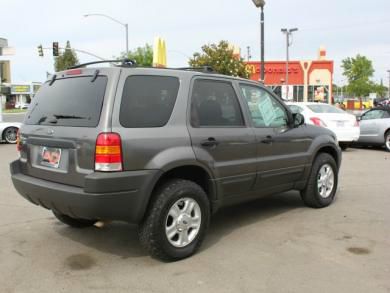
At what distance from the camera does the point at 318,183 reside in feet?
21.5

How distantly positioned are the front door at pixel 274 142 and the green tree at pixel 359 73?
207 ft

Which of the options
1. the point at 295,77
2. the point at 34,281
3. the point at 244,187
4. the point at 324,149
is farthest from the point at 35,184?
the point at 295,77

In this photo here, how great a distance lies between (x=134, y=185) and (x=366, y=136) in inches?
494

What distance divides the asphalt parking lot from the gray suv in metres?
0.34

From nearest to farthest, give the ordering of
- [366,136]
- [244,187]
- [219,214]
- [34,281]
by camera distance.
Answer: [34,281], [244,187], [219,214], [366,136]

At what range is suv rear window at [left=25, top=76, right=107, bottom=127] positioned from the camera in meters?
4.25

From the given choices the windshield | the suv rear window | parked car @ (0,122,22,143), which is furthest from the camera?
parked car @ (0,122,22,143)

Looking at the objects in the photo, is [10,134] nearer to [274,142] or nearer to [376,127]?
[376,127]

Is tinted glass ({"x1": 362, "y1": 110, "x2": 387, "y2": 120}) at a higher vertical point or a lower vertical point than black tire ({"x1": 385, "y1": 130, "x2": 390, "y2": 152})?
higher

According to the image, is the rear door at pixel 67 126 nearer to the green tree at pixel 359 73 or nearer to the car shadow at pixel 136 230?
the car shadow at pixel 136 230

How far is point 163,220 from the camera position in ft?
14.2

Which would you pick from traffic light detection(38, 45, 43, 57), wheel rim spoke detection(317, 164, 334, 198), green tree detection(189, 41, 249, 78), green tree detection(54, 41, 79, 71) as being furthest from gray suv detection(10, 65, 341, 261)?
green tree detection(54, 41, 79, 71)

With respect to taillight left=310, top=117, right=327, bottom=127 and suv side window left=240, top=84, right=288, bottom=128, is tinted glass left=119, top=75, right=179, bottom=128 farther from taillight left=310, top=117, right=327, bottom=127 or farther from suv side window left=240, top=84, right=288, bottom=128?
taillight left=310, top=117, right=327, bottom=127

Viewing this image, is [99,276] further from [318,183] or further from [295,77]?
[295,77]
